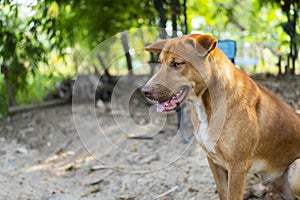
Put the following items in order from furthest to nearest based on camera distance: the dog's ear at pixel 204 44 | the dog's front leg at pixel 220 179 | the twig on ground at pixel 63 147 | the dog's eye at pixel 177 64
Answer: the twig on ground at pixel 63 147, the dog's front leg at pixel 220 179, the dog's eye at pixel 177 64, the dog's ear at pixel 204 44

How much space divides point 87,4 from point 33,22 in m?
1.12

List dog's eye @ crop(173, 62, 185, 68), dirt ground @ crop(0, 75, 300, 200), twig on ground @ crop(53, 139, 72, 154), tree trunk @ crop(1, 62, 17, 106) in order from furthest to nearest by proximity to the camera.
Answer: tree trunk @ crop(1, 62, 17, 106), twig on ground @ crop(53, 139, 72, 154), dirt ground @ crop(0, 75, 300, 200), dog's eye @ crop(173, 62, 185, 68)

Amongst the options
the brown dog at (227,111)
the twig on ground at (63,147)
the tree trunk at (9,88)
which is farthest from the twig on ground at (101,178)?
the tree trunk at (9,88)

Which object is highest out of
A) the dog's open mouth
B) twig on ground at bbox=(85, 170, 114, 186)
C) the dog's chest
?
the dog's open mouth

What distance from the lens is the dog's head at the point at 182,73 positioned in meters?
3.01

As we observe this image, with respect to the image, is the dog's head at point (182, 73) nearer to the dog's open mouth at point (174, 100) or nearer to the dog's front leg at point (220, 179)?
the dog's open mouth at point (174, 100)

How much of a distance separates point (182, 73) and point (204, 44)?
254 mm

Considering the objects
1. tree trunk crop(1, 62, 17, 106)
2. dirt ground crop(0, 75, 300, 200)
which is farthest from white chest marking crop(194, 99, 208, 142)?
tree trunk crop(1, 62, 17, 106)

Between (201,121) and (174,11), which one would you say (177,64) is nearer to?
(201,121)

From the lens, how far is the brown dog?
3.05 metres

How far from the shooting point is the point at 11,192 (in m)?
4.27

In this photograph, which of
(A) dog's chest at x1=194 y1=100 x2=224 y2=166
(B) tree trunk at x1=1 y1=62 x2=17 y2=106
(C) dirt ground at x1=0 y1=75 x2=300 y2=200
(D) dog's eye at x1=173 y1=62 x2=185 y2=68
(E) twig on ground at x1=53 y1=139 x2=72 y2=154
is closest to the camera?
(D) dog's eye at x1=173 y1=62 x2=185 y2=68

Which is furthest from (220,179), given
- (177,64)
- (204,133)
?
(177,64)

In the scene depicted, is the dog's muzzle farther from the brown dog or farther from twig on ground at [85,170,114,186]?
twig on ground at [85,170,114,186]
